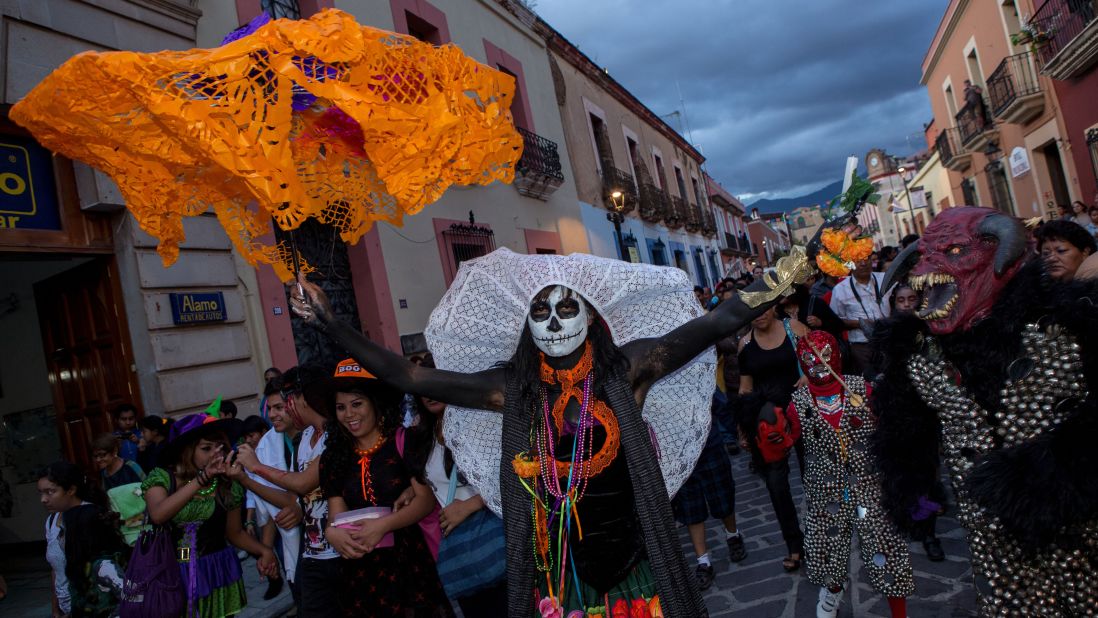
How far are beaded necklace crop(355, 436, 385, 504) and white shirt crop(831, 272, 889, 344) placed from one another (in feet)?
13.9

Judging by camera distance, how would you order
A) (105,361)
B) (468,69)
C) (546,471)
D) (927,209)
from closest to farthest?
(468,69) < (546,471) < (105,361) < (927,209)

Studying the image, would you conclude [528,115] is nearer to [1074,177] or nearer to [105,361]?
[105,361]

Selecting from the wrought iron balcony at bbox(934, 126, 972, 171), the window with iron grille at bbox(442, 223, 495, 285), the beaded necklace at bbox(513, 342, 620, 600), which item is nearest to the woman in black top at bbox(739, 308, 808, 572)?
the beaded necklace at bbox(513, 342, 620, 600)

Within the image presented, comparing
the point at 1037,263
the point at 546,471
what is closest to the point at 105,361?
the point at 546,471

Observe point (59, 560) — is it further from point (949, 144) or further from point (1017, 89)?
point (949, 144)

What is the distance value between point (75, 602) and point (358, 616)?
2.38 metres

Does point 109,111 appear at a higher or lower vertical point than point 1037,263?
higher

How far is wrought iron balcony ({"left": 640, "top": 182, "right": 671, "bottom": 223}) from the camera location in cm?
2175

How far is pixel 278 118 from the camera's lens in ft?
7.29

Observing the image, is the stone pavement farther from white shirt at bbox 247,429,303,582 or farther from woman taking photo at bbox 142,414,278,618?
woman taking photo at bbox 142,414,278,618

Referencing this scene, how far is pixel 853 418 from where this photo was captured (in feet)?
12.5

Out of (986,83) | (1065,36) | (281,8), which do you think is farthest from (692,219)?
(281,8)

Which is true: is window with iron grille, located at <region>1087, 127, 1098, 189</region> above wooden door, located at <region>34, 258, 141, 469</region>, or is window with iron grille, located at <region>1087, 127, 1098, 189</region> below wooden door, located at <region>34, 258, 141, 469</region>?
above

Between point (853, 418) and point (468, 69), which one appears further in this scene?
point (853, 418)
